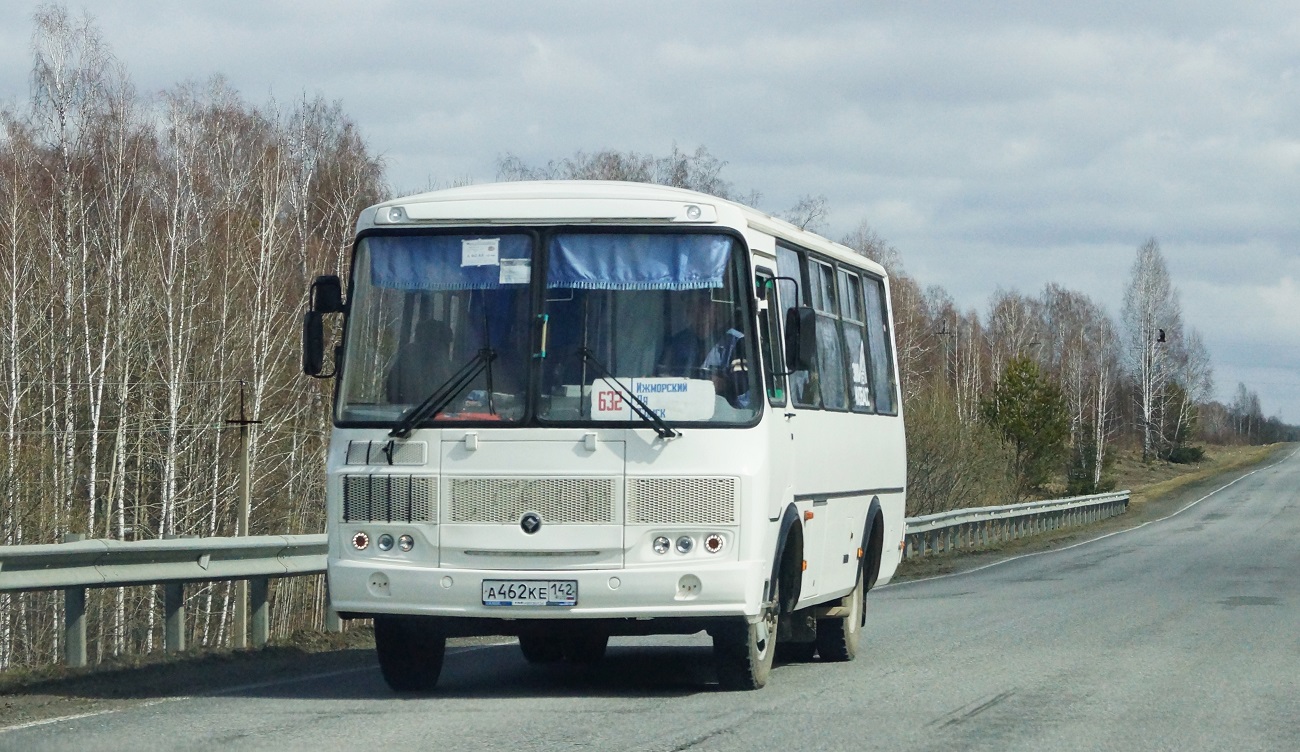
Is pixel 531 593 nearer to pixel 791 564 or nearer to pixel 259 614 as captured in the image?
pixel 791 564

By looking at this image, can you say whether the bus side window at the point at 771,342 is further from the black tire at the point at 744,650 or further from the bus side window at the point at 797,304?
the black tire at the point at 744,650

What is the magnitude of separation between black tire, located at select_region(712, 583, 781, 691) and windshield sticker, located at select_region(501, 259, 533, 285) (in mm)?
2214

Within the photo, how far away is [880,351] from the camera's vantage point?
13.6m

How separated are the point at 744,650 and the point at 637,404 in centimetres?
154

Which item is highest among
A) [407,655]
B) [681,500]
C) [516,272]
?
[516,272]

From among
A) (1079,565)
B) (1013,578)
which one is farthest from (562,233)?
(1079,565)

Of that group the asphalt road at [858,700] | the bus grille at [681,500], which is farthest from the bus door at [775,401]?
the asphalt road at [858,700]

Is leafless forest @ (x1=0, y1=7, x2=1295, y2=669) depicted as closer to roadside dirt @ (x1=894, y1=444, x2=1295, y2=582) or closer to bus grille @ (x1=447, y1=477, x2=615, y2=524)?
roadside dirt @ (x1=894, y1=444, x2=1295, y2=582)

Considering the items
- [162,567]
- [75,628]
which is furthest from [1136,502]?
[75,628]

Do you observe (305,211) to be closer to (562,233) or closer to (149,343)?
(149,343)

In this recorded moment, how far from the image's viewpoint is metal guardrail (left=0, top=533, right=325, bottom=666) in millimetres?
10414

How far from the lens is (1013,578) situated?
79.5 ft

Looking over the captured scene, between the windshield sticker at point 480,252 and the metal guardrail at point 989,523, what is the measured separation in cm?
1605

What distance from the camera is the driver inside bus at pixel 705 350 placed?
949cm
